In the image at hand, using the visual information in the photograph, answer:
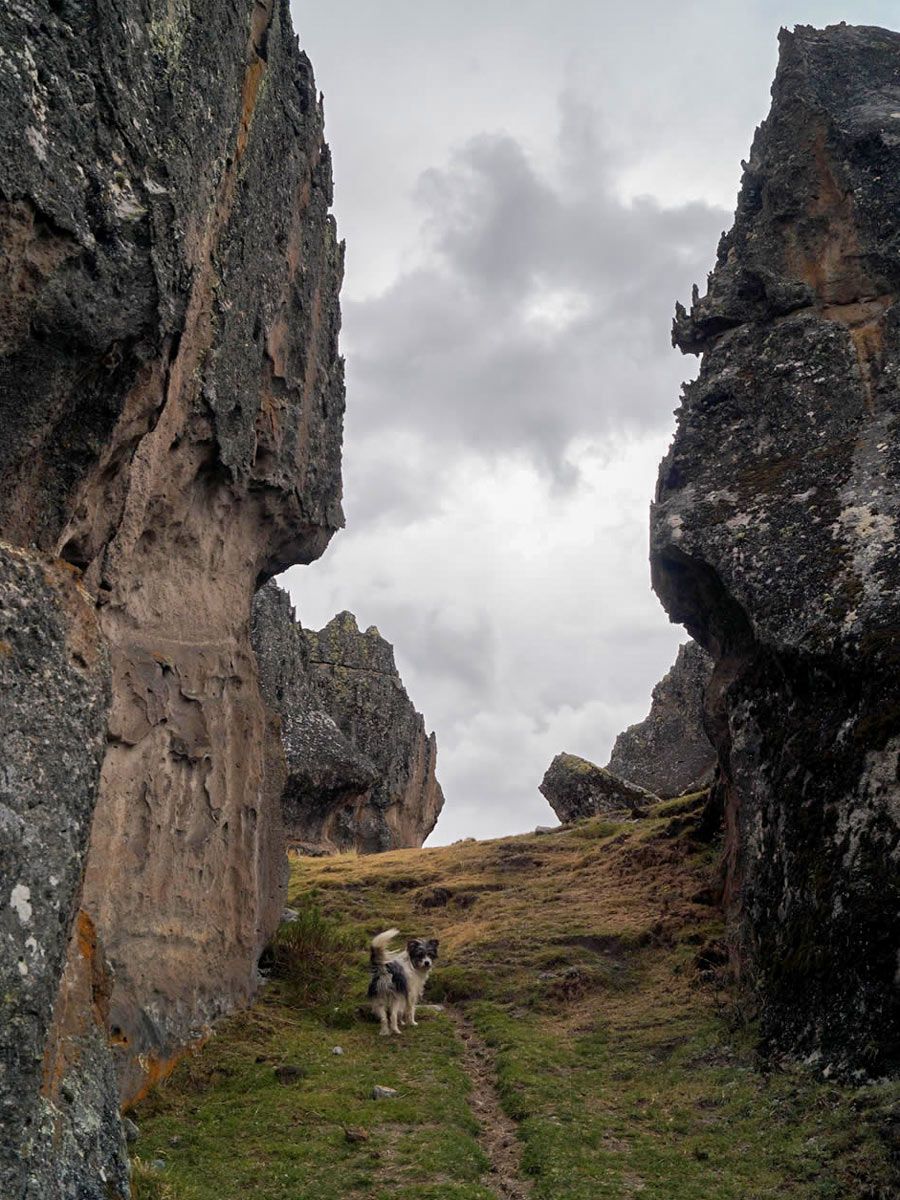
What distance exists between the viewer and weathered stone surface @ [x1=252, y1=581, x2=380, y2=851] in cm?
4097

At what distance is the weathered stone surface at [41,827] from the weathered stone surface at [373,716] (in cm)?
4687

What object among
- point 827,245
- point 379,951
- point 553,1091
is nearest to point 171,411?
point 379,951

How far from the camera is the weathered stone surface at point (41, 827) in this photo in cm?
649

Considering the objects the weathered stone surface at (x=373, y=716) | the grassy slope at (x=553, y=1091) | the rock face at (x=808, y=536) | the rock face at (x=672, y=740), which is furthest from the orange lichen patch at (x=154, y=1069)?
the weathered stone surface at (x=373, y=716)

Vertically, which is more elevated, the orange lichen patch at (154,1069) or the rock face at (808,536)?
the rock face at (808,536)

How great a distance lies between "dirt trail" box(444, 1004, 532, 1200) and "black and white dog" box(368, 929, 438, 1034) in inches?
41.5

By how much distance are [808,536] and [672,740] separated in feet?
117

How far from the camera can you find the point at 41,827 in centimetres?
711

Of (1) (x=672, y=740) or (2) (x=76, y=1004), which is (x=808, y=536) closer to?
(2) (x=76, y=1004)

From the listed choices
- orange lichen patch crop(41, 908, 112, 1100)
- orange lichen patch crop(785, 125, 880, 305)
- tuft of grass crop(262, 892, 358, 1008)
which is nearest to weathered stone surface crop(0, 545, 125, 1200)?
orange lichen patch crop(41, 908, 112, 1100)

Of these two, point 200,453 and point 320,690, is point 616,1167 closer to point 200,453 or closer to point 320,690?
point 200,453

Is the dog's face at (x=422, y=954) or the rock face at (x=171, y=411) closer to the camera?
the rock face at (x=171, y=411)

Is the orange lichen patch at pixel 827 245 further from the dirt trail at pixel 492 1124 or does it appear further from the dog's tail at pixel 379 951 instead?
the dirt trail at pixel 492 1124

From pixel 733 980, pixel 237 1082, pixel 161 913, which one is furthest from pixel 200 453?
pixel 733 980
